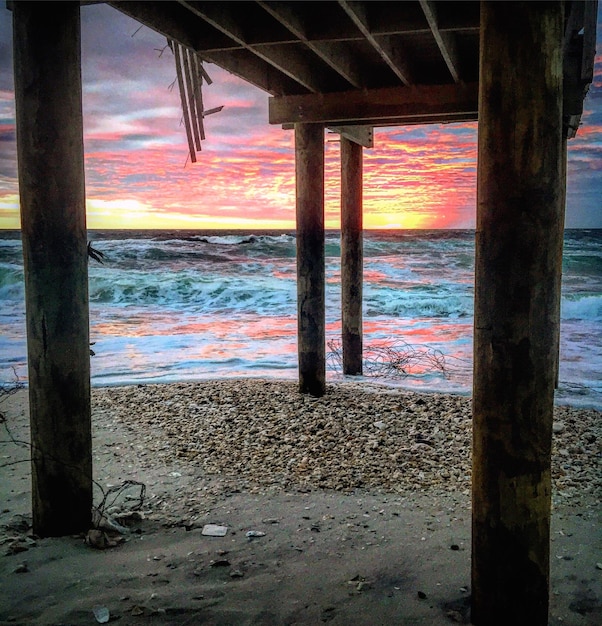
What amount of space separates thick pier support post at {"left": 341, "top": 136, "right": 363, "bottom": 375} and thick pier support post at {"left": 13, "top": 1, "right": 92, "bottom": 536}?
521cm

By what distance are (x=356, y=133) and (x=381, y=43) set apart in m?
2.88

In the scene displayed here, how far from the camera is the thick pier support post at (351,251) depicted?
816 centimetres

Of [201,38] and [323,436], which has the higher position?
[201,38]

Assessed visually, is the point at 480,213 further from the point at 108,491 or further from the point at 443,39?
the point at 443,39

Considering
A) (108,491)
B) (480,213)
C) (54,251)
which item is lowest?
(108,491)

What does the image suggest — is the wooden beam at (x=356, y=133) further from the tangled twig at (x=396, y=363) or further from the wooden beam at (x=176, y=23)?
the tangled twig at (x=396, y=363)

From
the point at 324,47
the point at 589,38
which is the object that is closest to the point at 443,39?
the point at 324,47

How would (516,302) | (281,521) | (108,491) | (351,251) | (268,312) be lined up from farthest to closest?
1. (268,312)
2. (351,251)
3. (108,491)
4. (281,521)
5. (516,302)

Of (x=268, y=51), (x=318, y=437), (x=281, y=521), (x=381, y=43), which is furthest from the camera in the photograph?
(x=318, y=437)

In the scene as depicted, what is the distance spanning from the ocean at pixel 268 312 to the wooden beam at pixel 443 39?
3.87 metres

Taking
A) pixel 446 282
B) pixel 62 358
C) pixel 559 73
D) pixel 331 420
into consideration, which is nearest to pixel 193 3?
pixel 62 358

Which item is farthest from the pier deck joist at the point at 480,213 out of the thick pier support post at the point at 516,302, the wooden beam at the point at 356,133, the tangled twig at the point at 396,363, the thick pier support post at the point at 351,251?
the tangled twig at the point at 396,363

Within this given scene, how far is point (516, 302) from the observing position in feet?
7.58

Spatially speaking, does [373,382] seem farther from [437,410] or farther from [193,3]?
[193,3]
